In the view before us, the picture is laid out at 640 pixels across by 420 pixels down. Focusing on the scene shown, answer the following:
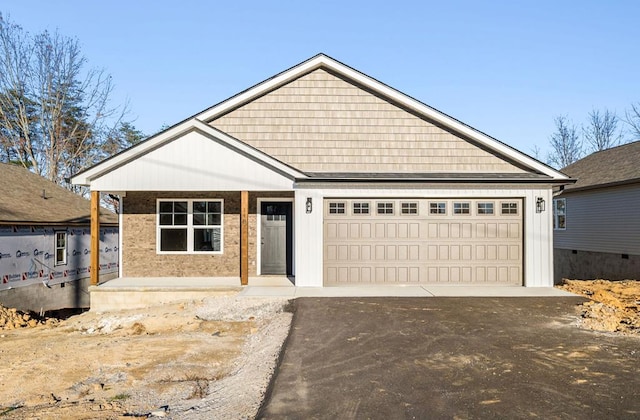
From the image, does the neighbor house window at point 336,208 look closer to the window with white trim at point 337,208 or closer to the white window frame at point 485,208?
the window with white trim at point 337,208

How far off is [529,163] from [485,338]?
756 centimetres

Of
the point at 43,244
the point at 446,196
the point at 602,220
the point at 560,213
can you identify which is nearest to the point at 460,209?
the point at 446,196

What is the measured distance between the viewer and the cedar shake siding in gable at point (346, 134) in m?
13.1

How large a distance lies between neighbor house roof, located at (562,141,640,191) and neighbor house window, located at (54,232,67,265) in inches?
917

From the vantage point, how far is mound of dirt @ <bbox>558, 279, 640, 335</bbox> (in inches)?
310

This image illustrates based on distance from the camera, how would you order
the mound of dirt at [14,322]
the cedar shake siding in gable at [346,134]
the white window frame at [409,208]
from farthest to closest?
1. the cedar shake siding in gable at [346,134]
2. the white window frame at [409,208]
3. the mound of dirt at [14,322]

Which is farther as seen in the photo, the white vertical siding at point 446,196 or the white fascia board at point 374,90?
the white fascia board at point 374,90

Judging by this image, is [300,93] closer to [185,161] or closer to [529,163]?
[185,161]

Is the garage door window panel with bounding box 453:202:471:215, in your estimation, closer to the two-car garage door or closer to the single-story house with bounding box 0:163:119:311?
the two-car garage door

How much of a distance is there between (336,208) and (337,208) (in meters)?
0.03

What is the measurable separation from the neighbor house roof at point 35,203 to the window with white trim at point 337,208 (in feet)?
37.9

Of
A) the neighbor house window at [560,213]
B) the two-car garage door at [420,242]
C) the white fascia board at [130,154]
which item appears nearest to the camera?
the white fascia board at [130,154]

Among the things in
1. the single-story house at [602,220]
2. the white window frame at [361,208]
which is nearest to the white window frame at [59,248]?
the white window frame at [361,208]

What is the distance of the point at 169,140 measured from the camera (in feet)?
38.9
